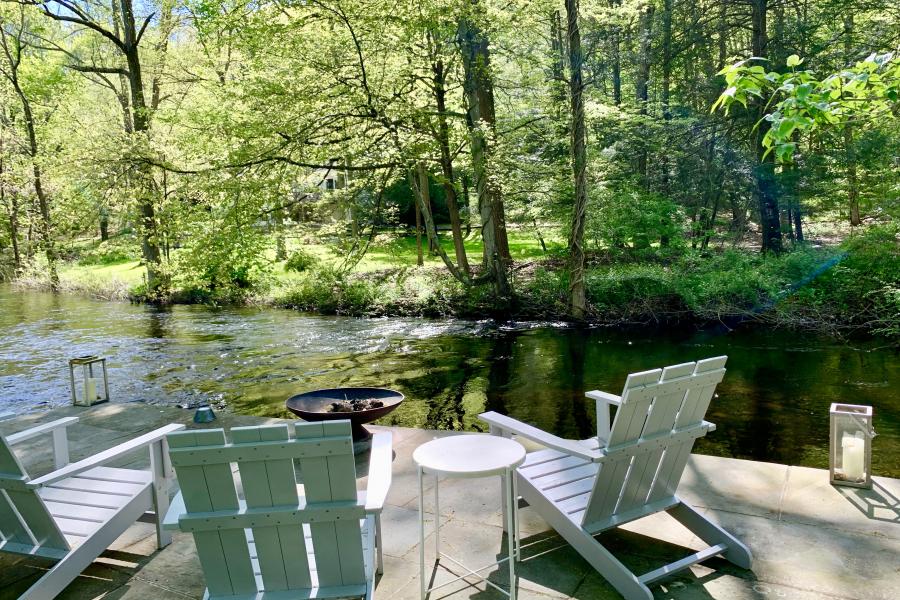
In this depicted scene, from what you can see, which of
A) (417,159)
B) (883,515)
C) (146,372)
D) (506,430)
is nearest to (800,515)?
(883,515)

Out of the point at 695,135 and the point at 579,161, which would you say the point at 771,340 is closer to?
the point at 579,161

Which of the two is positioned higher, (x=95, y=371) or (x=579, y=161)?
(x=579, y=161)

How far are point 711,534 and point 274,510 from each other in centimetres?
206

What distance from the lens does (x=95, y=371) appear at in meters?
10.9

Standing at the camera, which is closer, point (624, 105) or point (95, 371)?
point (95, 371)

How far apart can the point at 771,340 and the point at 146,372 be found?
10615 millimetres

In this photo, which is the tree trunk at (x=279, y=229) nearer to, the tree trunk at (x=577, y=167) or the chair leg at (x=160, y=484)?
the tree trunk at (x=577, y=167)

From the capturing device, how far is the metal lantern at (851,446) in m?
3.96

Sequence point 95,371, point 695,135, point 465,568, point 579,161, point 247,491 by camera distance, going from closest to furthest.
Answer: point 247,491, point 465,568, point 95,371, point 579,161, point 695,135

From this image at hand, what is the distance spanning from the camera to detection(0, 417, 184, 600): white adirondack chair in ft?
9.68

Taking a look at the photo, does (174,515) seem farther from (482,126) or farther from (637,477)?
(482,126)

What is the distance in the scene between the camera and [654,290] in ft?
46.0

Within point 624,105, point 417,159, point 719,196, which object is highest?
point 624,105

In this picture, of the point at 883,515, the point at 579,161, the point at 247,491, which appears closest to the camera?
the point at 247,491
